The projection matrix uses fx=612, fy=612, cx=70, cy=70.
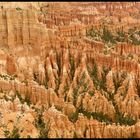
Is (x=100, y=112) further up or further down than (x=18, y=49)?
further down

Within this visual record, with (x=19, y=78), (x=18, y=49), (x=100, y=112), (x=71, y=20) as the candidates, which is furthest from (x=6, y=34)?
(x=71, y=20)

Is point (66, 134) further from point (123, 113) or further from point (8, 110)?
point (123, 113)

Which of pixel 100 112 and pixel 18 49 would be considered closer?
pixel 100 112

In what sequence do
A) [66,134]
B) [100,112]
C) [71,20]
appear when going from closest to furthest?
1. [66,134]
2. [100,112]
3. [71,20]

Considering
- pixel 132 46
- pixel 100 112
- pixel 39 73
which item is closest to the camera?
Result: pixel 100 112

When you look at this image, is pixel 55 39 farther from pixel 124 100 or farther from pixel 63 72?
pixel 124 100

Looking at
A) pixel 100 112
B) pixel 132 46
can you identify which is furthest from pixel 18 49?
pixel 132 46
